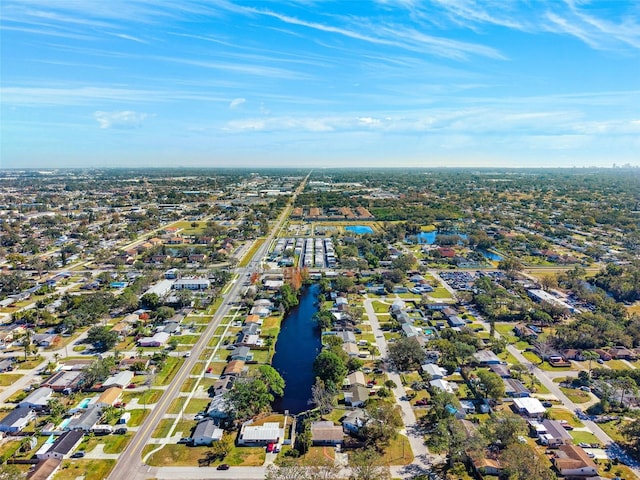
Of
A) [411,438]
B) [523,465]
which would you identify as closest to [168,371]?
[411,438]

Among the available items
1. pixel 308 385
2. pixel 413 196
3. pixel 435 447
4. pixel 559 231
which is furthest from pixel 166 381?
pixel 413 196

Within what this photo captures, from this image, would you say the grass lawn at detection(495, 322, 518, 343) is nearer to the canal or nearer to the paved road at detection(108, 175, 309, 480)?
the canal

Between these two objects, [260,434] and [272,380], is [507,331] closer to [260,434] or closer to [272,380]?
[272,380]

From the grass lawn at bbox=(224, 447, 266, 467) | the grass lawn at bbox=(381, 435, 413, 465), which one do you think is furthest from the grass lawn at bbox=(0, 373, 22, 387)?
the grass lawn at bbox=(381, 435, 413, 465)

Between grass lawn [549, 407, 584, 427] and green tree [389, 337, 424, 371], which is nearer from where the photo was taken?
grass lawn [549, 407, 584, 427]

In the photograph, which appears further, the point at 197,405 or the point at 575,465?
the point at 197,405

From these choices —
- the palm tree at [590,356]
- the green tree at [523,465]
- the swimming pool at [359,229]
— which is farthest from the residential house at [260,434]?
the swimming pool at [359,229]
